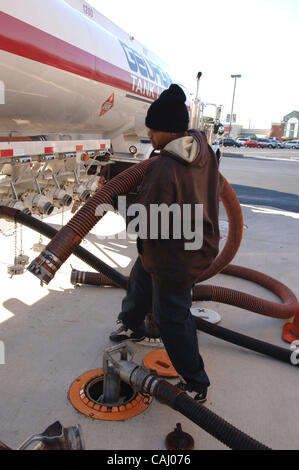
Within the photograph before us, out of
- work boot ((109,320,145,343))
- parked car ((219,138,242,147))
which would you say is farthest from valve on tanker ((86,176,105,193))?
parked car ((219,138,242,147))

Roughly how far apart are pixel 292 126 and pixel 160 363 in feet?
249

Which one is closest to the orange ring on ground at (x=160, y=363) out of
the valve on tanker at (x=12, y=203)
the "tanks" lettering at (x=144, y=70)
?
the valve on tanker at (x=12, y=203)

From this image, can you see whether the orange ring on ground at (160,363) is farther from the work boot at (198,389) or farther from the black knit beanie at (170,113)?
the black knit beanie at (170,113)

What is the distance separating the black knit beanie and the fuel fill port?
1280mm

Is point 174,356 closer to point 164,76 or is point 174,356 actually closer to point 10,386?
point 10,386

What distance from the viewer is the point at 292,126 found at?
70.6 metres

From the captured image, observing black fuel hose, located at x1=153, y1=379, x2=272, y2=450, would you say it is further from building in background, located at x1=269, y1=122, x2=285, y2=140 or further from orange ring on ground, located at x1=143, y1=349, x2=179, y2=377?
building in background, located at x1=269, y1=122, x2=285, y2=140

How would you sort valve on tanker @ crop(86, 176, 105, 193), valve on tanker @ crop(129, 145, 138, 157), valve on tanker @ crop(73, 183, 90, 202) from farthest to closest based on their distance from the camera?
valve on tanker @ crop(129, 145, 138, 157)
valve on tanker @ crop(86, 176, 105, 193)
valve on tanker @ crop(73, 183, 90, 202)

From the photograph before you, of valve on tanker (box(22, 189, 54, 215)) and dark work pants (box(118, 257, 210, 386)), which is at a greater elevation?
valve on tanker (box(22, 189, 54, 215))

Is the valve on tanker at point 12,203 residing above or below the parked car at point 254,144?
below

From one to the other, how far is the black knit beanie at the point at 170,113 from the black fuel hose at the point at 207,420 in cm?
132

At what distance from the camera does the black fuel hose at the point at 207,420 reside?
5.60 feet

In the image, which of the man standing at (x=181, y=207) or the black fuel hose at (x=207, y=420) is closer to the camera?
the black fuel hose at (x=207, y=420)

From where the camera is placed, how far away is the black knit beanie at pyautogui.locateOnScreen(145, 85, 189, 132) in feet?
6.23
